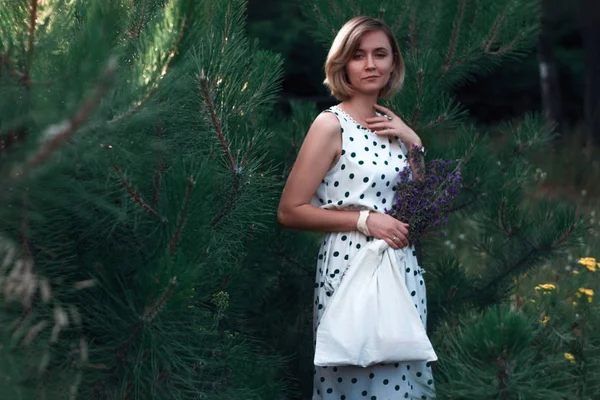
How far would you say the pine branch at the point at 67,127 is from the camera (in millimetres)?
1631

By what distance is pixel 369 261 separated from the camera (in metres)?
2.83

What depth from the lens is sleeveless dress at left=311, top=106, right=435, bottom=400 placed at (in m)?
2.92

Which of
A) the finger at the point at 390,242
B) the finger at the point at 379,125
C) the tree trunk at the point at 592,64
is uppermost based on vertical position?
the tree trunk at the point at 592,64

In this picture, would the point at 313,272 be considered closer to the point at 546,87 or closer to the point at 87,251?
the point at 87,251

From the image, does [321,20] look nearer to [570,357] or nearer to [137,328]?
[570,357]

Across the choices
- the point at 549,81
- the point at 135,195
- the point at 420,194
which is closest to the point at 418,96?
the point at 420,194

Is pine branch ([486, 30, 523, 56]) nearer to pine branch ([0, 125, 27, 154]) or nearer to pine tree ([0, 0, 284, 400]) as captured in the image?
pine tree ([0, 0, 284, 400])

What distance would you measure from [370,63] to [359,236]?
57cm

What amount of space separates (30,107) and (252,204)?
40.6 inches

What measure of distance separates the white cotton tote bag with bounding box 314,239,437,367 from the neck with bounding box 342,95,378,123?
0.45 metres

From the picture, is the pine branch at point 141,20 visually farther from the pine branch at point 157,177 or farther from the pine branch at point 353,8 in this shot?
the pine branch at point 353,8

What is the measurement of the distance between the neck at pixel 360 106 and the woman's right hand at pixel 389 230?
360 mm

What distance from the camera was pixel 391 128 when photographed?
9.87 ft

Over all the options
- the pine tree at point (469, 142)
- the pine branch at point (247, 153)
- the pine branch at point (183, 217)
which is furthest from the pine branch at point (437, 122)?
the pine branch at point (183, 217)
